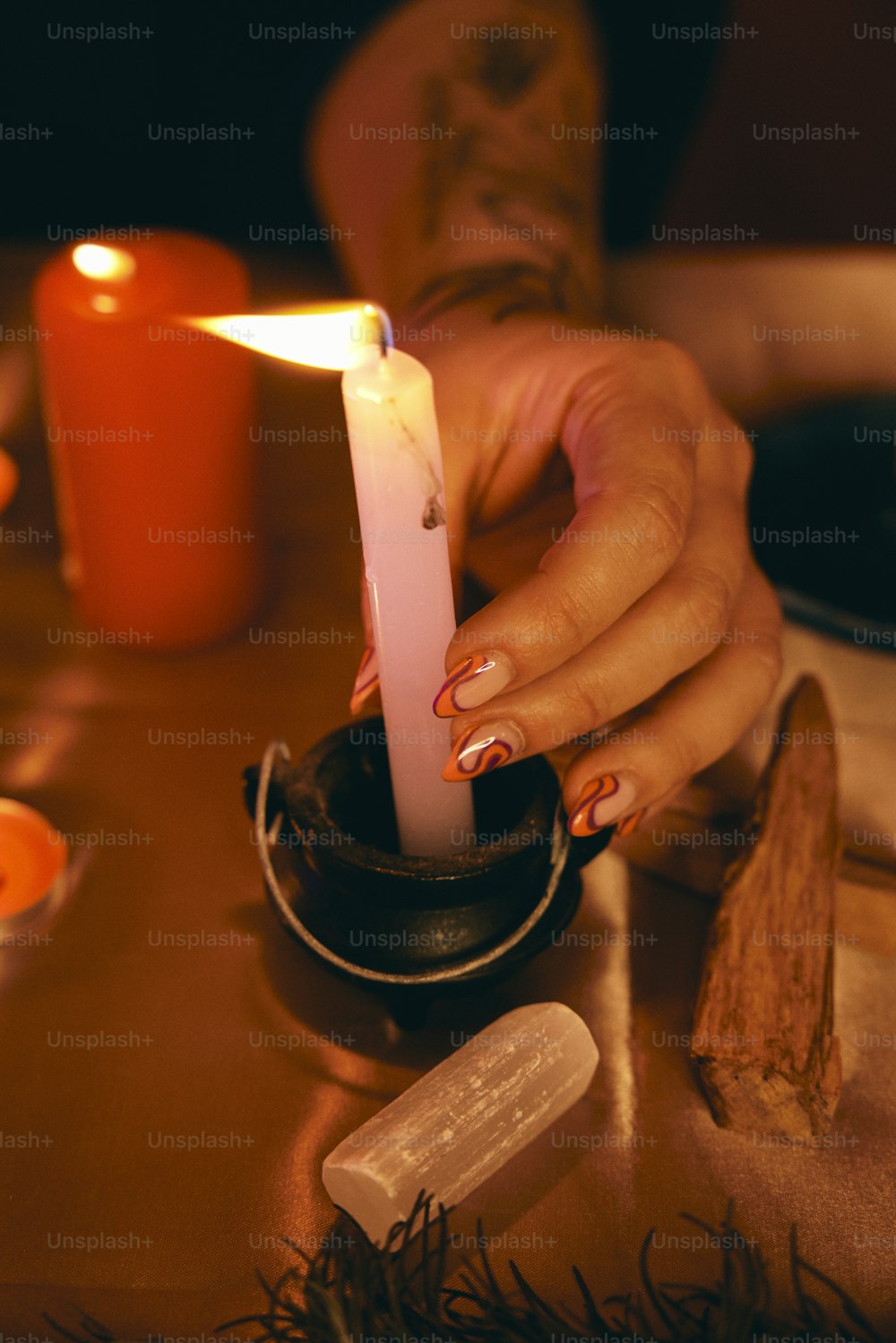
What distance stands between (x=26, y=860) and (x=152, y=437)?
0.92ft

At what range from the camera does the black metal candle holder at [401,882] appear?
1.53 ft

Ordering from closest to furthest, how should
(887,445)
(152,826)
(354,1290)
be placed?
(354,1290), (152,826), (887,445)

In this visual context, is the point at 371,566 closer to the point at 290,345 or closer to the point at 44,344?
the point at 290,345

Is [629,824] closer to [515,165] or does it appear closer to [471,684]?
[471,684]

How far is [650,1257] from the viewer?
1.47 ft

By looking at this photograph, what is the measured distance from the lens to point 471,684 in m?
0.48

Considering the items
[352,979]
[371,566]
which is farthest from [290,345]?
[352,979]

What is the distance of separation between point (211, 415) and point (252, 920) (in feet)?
1.09

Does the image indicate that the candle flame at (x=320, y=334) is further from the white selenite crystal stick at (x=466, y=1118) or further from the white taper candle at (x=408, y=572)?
the white selenite crystal stick at (x=466, y=1118)

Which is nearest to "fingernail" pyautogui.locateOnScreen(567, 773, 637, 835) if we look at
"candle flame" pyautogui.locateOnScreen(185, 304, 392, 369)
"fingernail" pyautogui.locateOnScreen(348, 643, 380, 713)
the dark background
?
"fingernail" pyautogui.locateOnScreen(348, 643, 380, 713)

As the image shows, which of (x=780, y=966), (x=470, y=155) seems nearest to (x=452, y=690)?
(x=780, y=966)

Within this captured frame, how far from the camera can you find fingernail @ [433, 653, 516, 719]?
1.57ft

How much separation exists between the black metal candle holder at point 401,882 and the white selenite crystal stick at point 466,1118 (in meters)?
0.03

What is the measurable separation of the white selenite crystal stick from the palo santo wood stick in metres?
0.06
